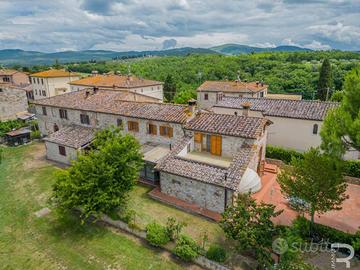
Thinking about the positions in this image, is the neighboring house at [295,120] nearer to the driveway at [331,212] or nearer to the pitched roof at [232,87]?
the driveway at [331,212]

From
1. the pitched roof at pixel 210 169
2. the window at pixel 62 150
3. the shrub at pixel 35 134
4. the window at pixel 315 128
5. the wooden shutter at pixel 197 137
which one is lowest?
the shrub at pixel 35 134

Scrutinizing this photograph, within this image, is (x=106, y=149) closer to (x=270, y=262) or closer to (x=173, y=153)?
(x=173, y=153)

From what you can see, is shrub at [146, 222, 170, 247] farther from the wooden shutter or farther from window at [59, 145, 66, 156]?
window at [59, 145, 66, 156]

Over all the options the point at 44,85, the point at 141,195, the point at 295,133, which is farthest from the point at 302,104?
the point at 44,85

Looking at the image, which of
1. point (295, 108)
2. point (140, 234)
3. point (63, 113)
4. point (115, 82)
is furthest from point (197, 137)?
point (115, 82)

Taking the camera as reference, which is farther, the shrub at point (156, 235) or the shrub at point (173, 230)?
the shrub at point (173, 230)

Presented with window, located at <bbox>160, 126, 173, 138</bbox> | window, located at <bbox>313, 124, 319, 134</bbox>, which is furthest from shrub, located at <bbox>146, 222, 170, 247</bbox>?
window, located at <bbox>313, 124, 319, 134</bbox>

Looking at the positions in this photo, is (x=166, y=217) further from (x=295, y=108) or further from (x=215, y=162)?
(x=295, y=108)

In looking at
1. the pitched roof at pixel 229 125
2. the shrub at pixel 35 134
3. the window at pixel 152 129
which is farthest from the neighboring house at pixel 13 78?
the pitched roof at pixel 229 125
